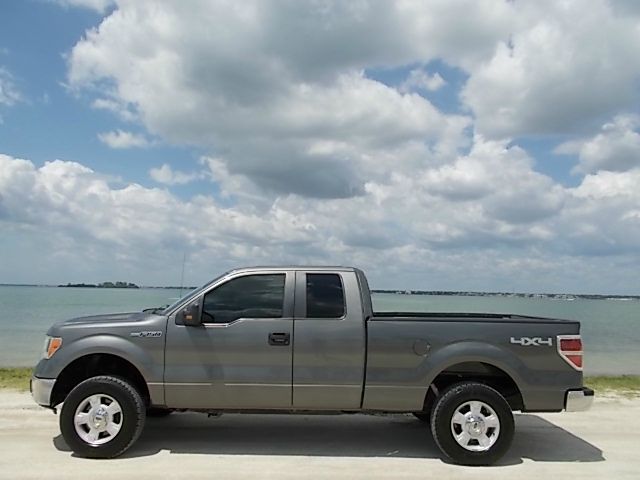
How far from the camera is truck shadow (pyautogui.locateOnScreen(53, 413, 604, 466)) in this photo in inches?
244

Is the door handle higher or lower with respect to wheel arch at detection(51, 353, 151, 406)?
higher

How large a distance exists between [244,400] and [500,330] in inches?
104

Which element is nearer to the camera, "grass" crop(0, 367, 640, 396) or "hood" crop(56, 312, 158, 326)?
"hood" crop(56, 312, 158, 326)

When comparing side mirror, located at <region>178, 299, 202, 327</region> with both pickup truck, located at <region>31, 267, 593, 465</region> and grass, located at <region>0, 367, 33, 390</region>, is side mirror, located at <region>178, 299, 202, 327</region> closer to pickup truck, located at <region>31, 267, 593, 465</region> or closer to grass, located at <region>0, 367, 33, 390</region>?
pickup truck, located at <region>31, 267, 593, 465</region>

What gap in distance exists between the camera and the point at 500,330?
5.98m

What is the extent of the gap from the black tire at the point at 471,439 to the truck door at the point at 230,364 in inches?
59.2

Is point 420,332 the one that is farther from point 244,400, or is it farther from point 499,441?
point 244,400

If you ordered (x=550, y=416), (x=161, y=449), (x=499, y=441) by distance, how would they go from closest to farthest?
1. (x=499, y=441)
2. (x=161, y=449)
3. (x=550, y=416)

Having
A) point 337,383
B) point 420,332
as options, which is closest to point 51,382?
point 337,383

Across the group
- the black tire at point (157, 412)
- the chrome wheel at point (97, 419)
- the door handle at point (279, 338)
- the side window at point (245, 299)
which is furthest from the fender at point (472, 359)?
the black tire at point (157, 412)

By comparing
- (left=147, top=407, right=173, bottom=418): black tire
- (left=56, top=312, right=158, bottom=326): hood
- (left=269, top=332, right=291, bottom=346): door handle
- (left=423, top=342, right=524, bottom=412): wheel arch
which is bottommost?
(left=147, top=407, right=173, bottom=418): black tire

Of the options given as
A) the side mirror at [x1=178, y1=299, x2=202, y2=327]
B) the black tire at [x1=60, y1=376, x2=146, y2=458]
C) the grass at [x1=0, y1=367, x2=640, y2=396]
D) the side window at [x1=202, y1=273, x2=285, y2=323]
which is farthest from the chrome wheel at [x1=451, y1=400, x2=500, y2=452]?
the grass at [x1=0, y1=367, x2=640, y2=396]

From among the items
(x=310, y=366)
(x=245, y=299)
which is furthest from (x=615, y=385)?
(x=245, y=299)

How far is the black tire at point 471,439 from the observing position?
5789mm
